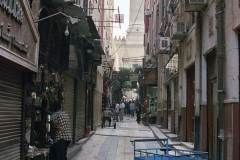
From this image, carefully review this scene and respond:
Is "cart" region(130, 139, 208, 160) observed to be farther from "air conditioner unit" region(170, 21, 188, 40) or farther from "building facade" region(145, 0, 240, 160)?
"air conditioner unit" region(170, 21, 188, 40)

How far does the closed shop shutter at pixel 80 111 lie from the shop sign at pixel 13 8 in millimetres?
7244

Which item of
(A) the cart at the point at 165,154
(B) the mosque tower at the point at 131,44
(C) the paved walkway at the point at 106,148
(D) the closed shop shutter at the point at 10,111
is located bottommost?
(C) the paved walkway at the point at 106,148

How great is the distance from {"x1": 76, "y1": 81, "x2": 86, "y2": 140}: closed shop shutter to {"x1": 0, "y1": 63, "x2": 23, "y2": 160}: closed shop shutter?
235 inches

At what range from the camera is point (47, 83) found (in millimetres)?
8961

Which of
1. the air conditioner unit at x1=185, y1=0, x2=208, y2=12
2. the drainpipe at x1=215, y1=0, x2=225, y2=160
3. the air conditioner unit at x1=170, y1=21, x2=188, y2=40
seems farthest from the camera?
the air conditioner unit at x1=170, y1=21, x2=188, y2=40

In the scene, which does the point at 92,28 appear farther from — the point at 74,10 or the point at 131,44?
the point at 131,44

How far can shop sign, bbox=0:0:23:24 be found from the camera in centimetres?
576

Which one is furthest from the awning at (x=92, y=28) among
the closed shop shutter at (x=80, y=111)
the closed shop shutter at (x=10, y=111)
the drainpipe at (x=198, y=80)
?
the closed shop shutter at (x=10, y=111)

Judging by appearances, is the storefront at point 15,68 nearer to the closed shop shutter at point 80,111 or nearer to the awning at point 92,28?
the awning at point 92,28

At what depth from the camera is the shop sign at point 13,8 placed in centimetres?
576

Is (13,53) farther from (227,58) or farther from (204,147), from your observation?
(204,147)

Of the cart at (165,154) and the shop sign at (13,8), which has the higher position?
the shop sign at (13,8)

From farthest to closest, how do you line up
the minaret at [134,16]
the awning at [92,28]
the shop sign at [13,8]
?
the minaret at [134,16] < the awning at [92,28] < the shop sign at [13,8]

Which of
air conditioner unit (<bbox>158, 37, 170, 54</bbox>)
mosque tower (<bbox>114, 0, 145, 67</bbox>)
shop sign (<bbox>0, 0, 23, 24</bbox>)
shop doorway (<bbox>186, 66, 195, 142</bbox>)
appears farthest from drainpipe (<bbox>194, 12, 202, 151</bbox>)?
mosque tower (<bbox>114, 0, 145, 67</bbox>)
